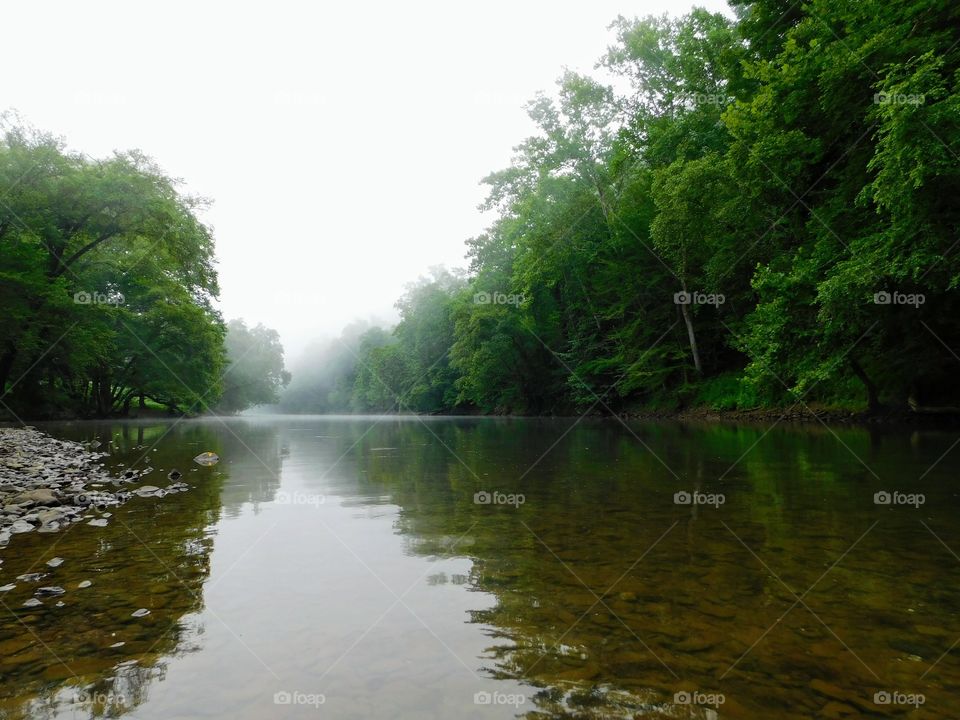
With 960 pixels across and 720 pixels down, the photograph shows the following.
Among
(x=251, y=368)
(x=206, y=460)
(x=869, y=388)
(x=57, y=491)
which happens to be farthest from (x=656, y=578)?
(x=251, y=368)

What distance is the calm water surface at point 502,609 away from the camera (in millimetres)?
2748

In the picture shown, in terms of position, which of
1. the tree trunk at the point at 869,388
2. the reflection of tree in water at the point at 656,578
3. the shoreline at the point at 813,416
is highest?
the tree trunk at the point at 869,388

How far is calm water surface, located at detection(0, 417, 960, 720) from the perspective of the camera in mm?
2748

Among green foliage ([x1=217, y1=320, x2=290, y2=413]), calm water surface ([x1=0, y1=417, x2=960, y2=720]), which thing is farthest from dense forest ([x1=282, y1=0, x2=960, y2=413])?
green foliage ([x1=217, y1=320, x2=290, y2=413])

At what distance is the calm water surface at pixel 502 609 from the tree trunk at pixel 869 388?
42.5ft

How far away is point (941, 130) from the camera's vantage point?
428 inches

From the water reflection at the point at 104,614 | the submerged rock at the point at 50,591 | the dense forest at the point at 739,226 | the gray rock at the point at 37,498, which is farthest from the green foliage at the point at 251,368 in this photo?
the submerged rock at the point at 50,591

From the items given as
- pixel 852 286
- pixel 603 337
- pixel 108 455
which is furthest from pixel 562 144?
pixel 108 455

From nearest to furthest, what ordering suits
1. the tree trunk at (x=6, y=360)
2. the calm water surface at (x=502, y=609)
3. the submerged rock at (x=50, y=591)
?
the calm water surface at (x=502, y=609) → the submerged rock at (x=50, y=591) → the tree trunk at (x=6, y=360)

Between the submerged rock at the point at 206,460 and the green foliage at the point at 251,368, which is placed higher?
the green foliage at the point at 251,368

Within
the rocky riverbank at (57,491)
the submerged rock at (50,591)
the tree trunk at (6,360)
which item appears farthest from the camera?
the tree trunk at (6,360)

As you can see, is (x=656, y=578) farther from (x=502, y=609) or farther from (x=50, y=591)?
(x=50, y=591)

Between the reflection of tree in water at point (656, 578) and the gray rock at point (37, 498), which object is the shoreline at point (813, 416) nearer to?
the reflection of tree in water at point (656, 578)

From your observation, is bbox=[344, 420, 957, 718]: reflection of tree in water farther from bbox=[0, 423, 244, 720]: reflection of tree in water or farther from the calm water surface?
bbox=[0, 423, 244, 720]: reflection of tree in water
